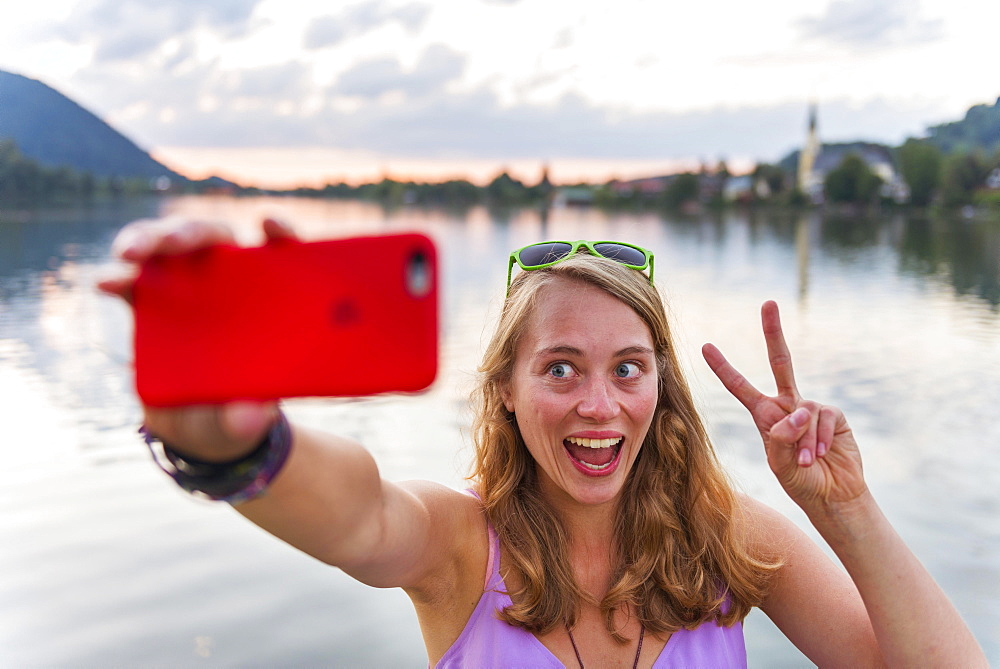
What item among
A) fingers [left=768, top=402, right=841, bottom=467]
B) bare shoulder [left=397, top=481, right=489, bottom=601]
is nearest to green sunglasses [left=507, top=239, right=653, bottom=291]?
fingers [left=768, top=402, right=841, bottom=467]

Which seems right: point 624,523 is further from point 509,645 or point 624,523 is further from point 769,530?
point 509,645

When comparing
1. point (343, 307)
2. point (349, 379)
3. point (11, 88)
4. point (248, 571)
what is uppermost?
point (11, 88)

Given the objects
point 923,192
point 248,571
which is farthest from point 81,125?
point 923,192

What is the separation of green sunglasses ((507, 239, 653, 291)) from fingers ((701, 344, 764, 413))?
35 centimetres

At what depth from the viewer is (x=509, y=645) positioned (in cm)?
250

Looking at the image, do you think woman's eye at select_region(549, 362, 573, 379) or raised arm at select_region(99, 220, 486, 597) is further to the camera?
woman's eye at select_region(549, 362, 573, 379)

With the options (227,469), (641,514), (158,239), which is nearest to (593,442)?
(641,514)

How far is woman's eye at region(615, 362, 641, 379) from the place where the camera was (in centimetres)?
264

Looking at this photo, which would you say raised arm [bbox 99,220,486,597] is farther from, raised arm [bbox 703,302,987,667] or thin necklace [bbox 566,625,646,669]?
raised arm [bbox 703,302,987,667]

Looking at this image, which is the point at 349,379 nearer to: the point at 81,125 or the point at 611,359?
the point at 611,359

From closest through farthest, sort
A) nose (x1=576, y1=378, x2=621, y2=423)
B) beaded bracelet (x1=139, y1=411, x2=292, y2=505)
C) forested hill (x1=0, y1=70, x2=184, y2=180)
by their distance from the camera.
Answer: beaded bracelet (x1=139, y1=411, x2=292, y2=505)
nose (x1=576, y1=378, x2=621, y2=423)
forested hill (x1=0, y1=70, x2=184, y2=180)

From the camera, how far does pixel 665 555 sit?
2742mm

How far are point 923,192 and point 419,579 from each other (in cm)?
11296

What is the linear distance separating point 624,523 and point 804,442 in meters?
0.74
